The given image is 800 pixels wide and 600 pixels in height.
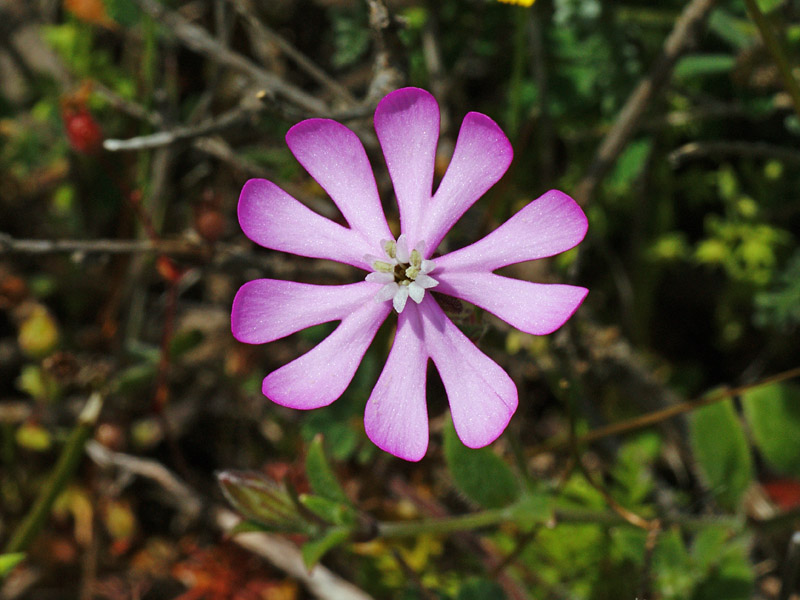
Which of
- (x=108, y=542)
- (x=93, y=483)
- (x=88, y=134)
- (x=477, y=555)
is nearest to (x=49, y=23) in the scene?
(x=88, y=134)

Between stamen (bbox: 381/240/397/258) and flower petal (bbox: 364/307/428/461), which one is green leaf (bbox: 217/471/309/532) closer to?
flower petal (bbox: 364/307/428/461)

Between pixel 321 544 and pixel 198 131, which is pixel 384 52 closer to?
pixel 198 131

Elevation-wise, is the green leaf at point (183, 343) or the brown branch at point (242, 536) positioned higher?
the green leaf at point (183, 343)

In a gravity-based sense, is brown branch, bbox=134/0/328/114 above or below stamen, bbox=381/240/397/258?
above

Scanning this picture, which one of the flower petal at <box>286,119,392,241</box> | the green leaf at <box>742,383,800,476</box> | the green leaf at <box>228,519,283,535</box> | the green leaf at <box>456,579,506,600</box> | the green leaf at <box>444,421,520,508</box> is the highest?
the flower petal at <box>286,119,392,241</box>

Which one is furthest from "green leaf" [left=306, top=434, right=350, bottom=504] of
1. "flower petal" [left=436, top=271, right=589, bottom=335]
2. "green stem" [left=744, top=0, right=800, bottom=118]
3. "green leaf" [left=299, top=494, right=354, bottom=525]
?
"green stem" [left=744, top=0, right=800, bottom=118]

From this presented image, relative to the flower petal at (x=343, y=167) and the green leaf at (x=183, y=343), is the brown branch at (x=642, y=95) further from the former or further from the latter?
the green leaf at (x=183, y=343)

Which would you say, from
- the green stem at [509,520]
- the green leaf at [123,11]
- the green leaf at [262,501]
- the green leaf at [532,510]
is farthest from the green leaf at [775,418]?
the green leaf at [123,11]

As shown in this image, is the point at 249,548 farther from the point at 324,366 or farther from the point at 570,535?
the point at 324,366

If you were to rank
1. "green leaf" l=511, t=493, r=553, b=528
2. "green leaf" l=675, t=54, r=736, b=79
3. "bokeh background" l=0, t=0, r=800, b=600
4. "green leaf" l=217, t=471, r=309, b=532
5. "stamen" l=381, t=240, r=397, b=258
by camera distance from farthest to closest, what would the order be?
"green leaf" l=675, t=54, r=736, b=79, "bokeh background" l=0, t=0, r=800, b=600, "green leaf" l=511, t=493, r=553, b=528, "green leaf" l=217, t=471, r=309, b=532, "stamen" l=381, t=240, r=397, b=258
